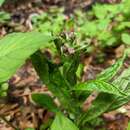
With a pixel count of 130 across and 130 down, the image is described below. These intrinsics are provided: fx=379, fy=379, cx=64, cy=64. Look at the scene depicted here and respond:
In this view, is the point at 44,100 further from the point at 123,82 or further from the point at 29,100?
the point at 123,82

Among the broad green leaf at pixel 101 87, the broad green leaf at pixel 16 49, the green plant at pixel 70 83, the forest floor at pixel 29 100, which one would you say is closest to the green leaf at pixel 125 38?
the forest floor at pixel 29 100

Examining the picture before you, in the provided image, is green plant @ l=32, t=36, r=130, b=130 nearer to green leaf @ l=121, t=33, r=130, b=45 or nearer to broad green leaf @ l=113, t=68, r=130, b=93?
broad green leaf @ l=113, t=68, r=130, b=93

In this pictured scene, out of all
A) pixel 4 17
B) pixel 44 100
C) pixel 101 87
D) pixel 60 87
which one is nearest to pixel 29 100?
pixel 44 100

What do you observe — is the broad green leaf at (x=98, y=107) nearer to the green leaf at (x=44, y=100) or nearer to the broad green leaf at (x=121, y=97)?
the broad green leaf at (x=121, y=97)

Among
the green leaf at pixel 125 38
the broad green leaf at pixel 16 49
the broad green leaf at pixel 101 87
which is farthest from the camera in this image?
the green leaf at pixel 125 38

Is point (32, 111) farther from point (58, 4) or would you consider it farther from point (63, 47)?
point (58, 4)

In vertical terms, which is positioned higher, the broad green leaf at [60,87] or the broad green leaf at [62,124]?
the broad green leaf at [60,87]

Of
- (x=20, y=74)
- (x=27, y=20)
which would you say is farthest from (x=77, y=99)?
(x=27, y=20)

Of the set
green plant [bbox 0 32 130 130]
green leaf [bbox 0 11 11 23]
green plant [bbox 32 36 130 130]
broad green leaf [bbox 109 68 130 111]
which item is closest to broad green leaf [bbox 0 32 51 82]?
green plant [bbox 0 32 130 130]
